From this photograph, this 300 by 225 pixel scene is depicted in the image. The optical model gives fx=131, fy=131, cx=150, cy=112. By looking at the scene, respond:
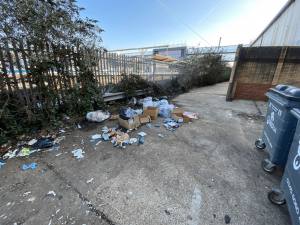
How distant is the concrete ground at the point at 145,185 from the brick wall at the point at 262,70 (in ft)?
17.2

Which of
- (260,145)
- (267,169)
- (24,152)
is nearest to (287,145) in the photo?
(267,169)

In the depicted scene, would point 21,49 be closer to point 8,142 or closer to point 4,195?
point 8,142

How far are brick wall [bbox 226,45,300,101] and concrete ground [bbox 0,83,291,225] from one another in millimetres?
5239

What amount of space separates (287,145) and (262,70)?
641 centimetres

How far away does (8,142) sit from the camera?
2.70 meters

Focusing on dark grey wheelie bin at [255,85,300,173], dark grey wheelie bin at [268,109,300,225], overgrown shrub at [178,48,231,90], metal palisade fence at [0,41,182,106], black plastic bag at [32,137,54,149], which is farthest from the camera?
overgrown shrub at [178,48,231,90]

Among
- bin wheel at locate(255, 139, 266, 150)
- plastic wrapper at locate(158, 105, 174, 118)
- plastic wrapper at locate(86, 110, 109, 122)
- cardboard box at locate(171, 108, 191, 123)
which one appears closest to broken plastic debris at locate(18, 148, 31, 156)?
plastic wrapper at locate(86, 110, 109, 122)

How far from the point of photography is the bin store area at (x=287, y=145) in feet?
4.29

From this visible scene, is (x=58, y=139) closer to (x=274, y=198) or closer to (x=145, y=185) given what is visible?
(x=145, y=185)

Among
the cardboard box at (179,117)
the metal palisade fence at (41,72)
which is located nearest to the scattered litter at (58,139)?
the metal palisade fence at (41,72)

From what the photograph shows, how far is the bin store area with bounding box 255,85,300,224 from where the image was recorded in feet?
4.29

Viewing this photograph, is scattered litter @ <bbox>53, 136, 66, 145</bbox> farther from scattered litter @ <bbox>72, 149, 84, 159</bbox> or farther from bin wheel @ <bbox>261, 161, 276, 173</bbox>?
bin wheel @ <bbox>261, 161, 276, 173</bbox>

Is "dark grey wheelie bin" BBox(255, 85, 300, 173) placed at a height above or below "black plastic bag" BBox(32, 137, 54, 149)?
above

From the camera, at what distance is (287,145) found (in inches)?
72.9
